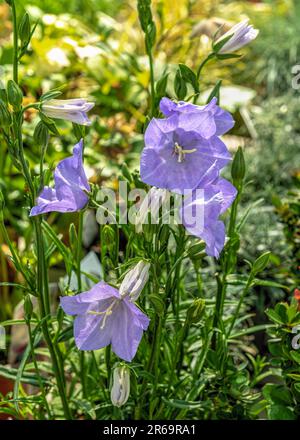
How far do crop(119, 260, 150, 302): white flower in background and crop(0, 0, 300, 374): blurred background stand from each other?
251mm

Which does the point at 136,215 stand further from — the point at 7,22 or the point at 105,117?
the point at 7,22

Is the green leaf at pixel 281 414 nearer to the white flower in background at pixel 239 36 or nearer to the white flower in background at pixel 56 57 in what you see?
the white flower in background at pixel 239 36

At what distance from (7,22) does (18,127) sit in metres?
2.11

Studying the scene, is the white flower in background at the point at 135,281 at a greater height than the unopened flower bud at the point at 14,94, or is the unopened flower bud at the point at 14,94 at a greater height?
the unopened flower bud at the point at 14,94

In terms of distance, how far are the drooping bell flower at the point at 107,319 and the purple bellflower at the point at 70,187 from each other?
112 mm

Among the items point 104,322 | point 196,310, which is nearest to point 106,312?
point 104,322

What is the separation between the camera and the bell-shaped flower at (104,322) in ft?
2.82

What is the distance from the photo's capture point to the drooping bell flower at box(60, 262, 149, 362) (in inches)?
33.2

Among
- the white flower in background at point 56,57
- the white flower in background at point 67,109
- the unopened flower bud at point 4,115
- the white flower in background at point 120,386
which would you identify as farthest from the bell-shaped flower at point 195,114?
the white flower in background at point 56,57

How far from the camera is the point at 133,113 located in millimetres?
2383

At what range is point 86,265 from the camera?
4.40 ft

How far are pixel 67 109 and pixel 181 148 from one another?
159mm

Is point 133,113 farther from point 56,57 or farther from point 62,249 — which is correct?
point 62,249

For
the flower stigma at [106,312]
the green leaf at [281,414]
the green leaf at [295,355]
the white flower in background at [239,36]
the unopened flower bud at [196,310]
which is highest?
the white flower in background at [239,36]
